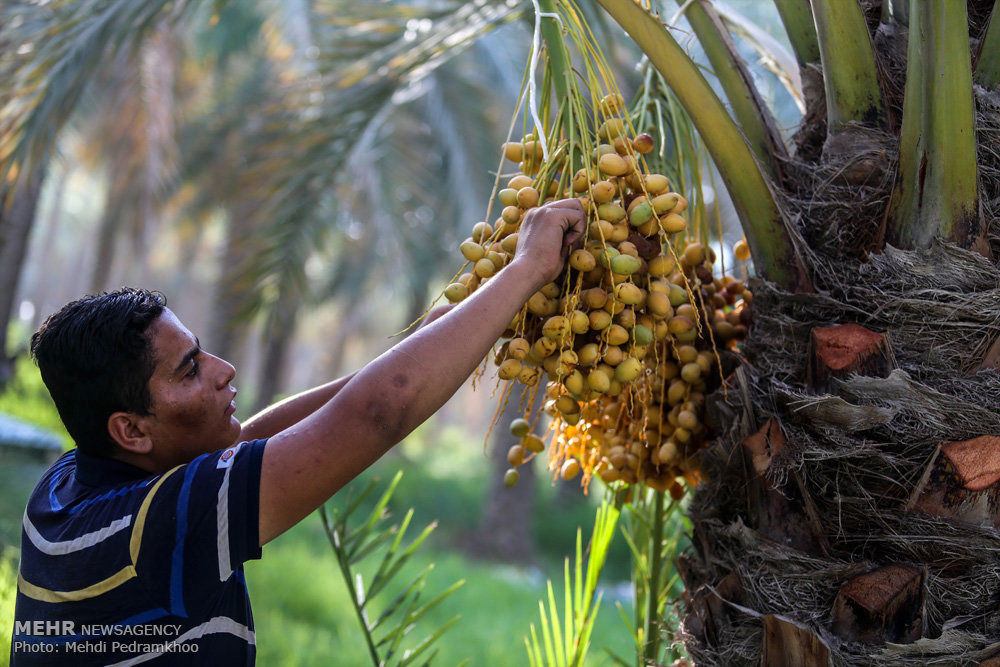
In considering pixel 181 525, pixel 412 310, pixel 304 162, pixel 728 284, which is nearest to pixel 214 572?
pixel 181 525

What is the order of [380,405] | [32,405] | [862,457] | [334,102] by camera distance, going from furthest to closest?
[32,405] < [334,102] < [862,457] < [380,405]

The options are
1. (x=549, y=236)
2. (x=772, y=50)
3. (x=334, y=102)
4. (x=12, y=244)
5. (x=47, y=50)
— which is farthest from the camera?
(x=12, y=244)

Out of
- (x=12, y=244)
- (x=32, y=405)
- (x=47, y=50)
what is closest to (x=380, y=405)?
(x=47, y=50)

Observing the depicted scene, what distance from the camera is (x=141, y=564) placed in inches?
46.4

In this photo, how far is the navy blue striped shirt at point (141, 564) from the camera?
116cm

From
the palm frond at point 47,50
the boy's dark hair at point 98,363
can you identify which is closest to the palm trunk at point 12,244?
the palm frond at point 47,50

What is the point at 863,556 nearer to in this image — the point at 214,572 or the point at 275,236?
the point at 214,572

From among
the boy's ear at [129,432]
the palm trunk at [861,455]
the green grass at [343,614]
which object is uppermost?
the boy's ear at [129,432]

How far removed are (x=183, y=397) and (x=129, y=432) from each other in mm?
101

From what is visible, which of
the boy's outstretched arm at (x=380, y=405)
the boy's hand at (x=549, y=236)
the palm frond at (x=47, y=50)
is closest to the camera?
the boy's outstretched arm at (x=380, y=405)

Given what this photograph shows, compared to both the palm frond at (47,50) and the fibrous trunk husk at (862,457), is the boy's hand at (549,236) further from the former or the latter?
the palm frond at (47,50)

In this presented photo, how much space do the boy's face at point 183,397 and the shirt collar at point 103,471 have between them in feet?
0.15

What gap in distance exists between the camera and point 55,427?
480 cm

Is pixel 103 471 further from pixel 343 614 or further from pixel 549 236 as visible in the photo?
pixel 343 614
